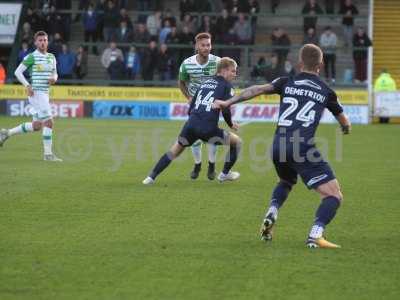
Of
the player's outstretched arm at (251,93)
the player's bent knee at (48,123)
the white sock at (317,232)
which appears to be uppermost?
the player's outstretched arm at (251,93)

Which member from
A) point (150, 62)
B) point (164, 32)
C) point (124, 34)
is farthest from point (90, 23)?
point (150, 62)

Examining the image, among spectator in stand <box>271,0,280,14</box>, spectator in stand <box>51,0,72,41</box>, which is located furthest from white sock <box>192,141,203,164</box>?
spectator in stand <box>271,0,280,14</box>

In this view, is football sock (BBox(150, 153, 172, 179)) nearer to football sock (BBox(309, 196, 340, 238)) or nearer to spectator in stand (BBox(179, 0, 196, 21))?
A: football sock (BBox(309, 196, 340, 238))

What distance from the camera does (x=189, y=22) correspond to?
3347 cm

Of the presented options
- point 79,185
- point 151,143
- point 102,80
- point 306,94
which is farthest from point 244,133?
point 306,94

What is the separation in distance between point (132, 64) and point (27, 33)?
4.26 metres

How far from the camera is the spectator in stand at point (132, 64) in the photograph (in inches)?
1287

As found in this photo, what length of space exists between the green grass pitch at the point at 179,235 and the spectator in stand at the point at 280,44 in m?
15.7

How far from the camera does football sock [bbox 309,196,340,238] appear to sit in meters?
8.57

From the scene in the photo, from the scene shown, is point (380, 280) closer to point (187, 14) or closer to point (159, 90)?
point (159, 90)

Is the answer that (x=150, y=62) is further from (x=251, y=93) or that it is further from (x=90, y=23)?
(x=251, y=93)

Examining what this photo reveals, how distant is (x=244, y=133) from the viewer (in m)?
24.9

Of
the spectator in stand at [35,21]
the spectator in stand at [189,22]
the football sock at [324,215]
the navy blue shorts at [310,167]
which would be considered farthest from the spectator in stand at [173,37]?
the football sock at [324,215]

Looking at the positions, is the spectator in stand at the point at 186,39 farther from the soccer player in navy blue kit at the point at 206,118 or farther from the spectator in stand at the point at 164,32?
the soccer player in navy blue kit at the point at 206,118
